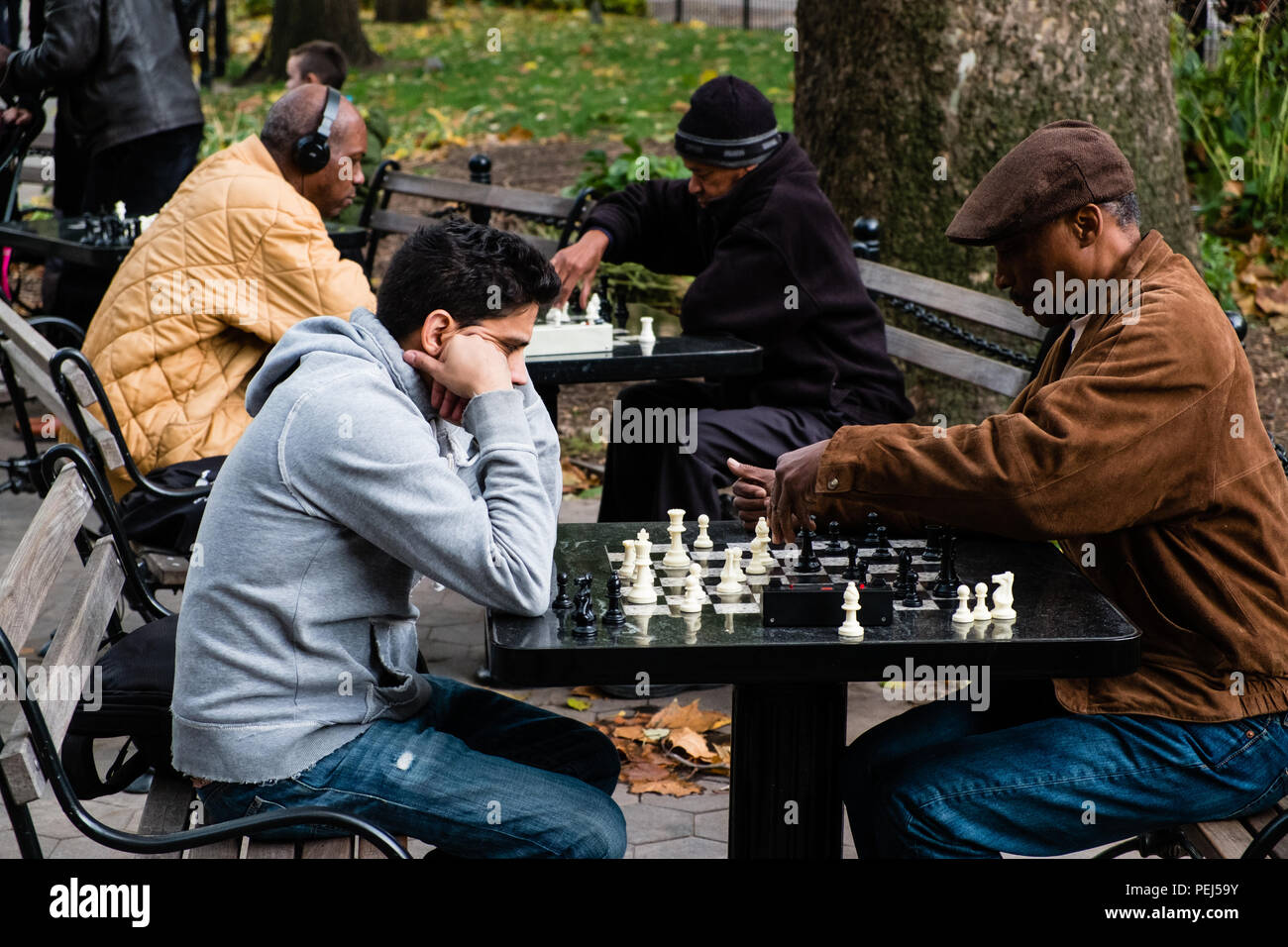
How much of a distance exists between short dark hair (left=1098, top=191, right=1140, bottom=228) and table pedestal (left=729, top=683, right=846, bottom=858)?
1.03 m

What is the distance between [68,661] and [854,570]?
54.9 inches

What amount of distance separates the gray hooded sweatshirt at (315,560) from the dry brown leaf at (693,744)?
6.15 feet

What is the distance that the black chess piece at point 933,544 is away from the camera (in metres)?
2.97

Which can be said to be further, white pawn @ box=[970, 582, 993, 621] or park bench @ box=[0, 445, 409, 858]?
white pawn @ box=[970, 582, 993, 621]

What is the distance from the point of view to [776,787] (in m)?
2.86

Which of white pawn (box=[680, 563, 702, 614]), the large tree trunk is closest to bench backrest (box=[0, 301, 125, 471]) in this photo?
white pawn (box=[680, 563, 702, 614])

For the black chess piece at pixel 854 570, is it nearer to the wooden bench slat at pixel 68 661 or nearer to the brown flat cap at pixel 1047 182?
the brown flat cap at pixel 1047 182

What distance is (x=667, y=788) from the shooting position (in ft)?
13.7

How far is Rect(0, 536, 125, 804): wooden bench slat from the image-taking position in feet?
7.43

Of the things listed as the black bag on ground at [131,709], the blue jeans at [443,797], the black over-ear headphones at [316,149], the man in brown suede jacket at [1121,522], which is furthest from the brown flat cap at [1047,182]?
the black over-ear headphones at [316,149]

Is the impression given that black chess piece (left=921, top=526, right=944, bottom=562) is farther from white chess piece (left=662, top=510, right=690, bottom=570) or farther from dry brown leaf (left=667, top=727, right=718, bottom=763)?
dry brown leaf (left=667, top=727, right=718, bottom=763)

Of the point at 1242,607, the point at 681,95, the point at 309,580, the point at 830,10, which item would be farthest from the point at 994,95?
the point at 681,95

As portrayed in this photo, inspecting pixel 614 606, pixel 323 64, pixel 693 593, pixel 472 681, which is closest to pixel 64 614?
pixel 614 606
